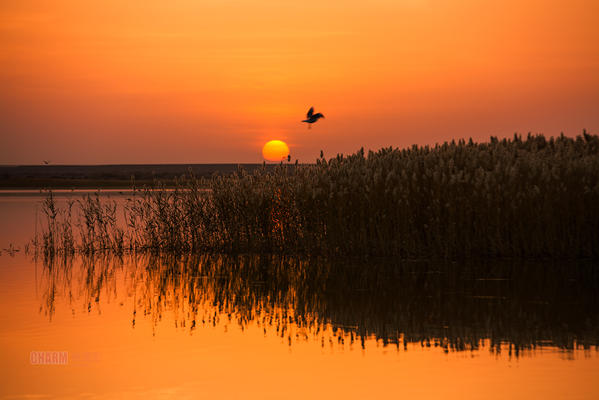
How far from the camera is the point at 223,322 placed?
11695 mm

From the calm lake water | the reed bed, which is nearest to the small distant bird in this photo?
the reed bed

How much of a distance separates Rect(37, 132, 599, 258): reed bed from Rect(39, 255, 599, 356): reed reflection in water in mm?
829

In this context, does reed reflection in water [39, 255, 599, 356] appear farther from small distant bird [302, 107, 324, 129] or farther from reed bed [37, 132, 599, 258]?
small distant bird [302, 107, 324, 129]

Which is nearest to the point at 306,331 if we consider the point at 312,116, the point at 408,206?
the point at 408,206

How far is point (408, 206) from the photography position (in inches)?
734

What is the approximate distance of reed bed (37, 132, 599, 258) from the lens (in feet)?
58.7

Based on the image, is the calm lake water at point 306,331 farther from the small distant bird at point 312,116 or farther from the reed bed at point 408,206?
the small distant bird at point 312,116

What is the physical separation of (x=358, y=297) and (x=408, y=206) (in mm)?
5546

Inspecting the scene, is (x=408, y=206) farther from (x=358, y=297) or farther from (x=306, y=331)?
(x=306, y=331)

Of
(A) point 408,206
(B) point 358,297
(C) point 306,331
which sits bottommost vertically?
(C) point 306,331

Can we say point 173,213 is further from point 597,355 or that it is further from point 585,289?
point 597,355

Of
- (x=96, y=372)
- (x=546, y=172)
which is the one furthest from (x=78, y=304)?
(x=546, y=172)

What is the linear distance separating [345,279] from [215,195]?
6.57m

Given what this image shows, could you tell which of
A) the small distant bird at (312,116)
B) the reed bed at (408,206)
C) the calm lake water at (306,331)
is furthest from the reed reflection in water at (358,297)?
the small distant bird at (312,116)
